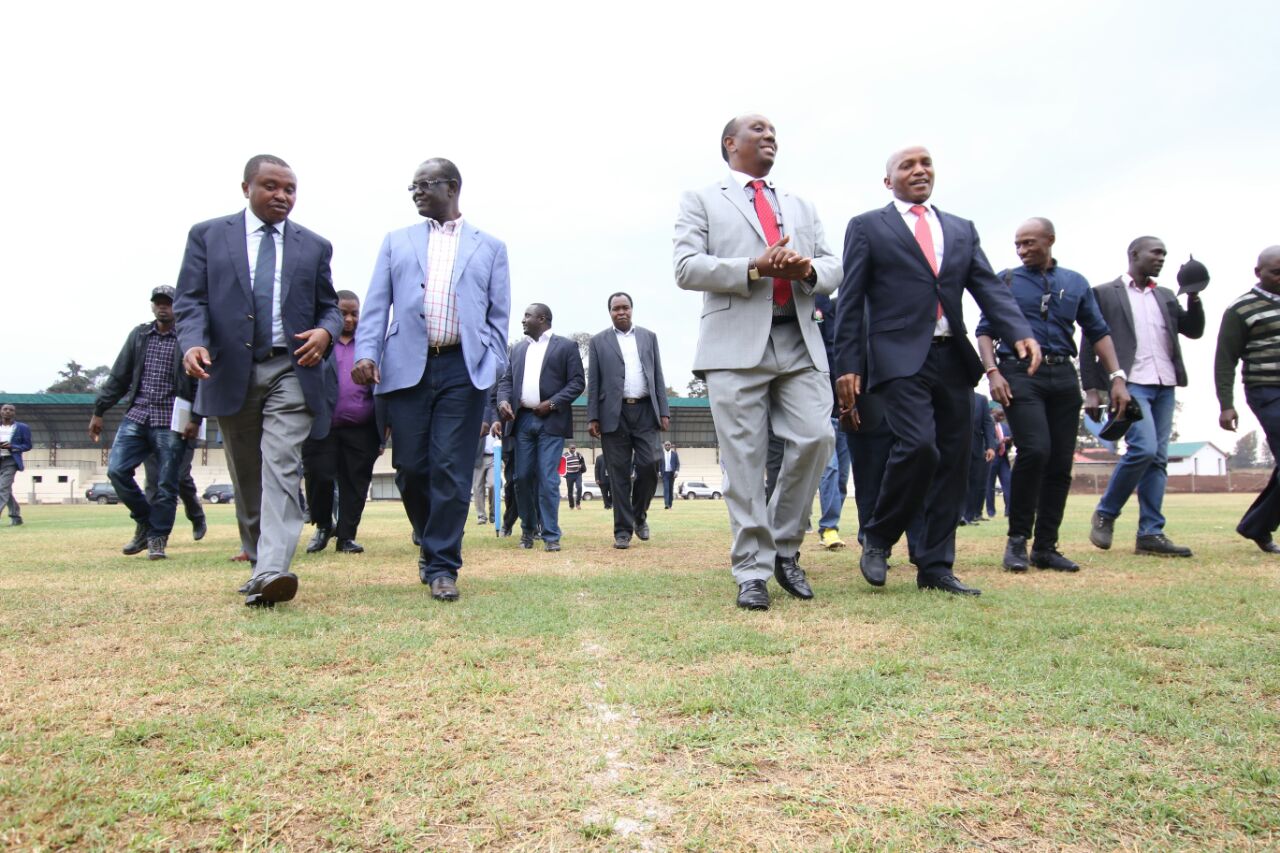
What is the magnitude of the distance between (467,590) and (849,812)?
137 inches

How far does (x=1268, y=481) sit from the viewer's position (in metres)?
6.67

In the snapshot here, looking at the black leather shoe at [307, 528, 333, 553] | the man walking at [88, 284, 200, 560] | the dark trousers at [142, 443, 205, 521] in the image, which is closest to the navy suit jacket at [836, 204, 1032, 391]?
the black leather shoe at [307, 528, 333, 553]

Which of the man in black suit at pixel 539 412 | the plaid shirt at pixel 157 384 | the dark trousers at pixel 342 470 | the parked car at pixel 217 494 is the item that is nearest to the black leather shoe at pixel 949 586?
the man in black suit at pixel 539 412

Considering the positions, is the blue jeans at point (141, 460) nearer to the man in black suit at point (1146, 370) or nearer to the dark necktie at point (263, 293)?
the dark necktie at point (263, 293)

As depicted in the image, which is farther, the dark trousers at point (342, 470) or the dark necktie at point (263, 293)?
the dark trousers at point (342, 470)

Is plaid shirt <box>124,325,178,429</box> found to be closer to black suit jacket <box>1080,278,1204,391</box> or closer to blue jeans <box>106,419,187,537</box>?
blue jeans <box>106,419,187,537</box>

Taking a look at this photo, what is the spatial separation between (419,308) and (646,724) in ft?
10.4

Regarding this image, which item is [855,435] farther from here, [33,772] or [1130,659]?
[33,772]

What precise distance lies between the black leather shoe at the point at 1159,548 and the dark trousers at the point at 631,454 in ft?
13.3

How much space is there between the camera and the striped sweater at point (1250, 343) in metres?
6.66

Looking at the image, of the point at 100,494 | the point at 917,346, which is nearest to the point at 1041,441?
the point at 917,346

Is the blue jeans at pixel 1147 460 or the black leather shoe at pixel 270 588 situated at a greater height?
the blue jeans at pixel 1147 460

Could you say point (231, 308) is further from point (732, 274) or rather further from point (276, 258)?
point (732, 274)

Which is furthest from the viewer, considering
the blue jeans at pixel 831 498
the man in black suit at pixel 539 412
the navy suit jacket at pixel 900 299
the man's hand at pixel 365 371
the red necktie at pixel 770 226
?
the man in black suit at pixel 539 412
